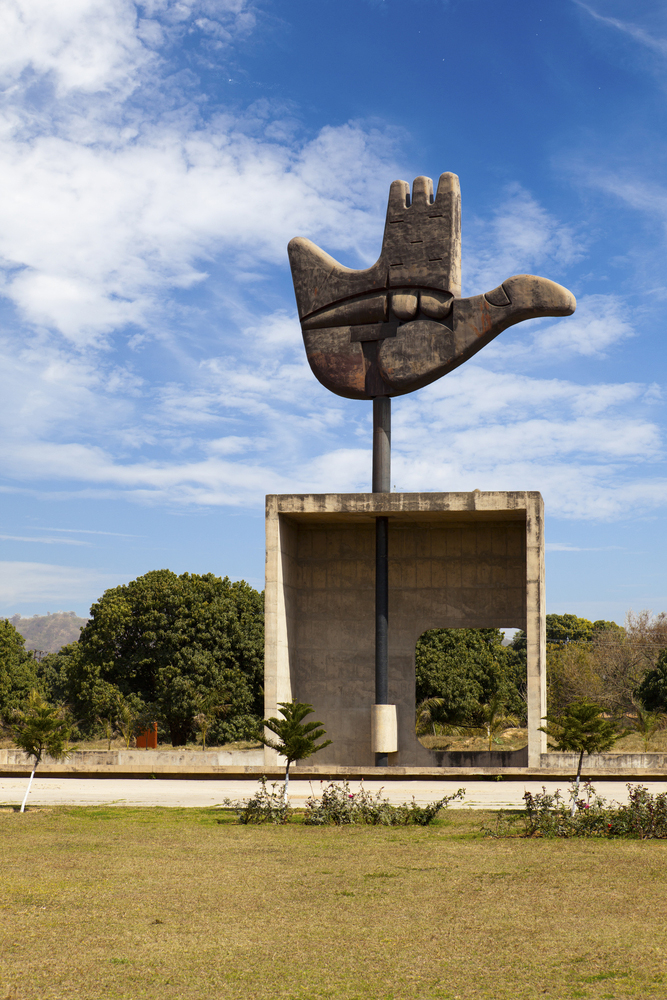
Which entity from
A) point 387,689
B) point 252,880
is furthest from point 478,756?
point 252,880

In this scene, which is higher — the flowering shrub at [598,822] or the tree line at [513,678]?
the flowering shrub at [598,822]

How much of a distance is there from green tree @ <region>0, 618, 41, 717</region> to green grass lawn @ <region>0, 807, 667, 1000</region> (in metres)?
43.4

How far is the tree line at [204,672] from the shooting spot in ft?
149

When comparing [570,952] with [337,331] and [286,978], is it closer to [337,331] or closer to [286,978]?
[286,978]

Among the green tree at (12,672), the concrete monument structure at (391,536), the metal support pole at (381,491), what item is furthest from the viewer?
the green tree at (12,672)

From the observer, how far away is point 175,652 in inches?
1837

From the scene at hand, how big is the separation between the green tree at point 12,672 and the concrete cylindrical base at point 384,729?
33438mm

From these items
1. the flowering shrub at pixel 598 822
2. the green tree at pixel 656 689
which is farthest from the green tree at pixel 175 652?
the flowering shrub at pixel 598 822

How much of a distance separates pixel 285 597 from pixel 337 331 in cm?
706

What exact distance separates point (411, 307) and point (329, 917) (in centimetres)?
1728

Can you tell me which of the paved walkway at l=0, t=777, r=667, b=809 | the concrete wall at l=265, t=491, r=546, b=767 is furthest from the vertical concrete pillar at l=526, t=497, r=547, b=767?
the paved walkway at l=0, t=777, r=667, b=809

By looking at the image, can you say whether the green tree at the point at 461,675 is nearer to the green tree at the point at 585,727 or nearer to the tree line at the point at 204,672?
the tree line at the point at 204,672

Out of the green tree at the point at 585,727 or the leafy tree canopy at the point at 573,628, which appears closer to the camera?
the green tree at the point at 585,727

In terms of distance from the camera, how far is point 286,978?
5.97 meters
